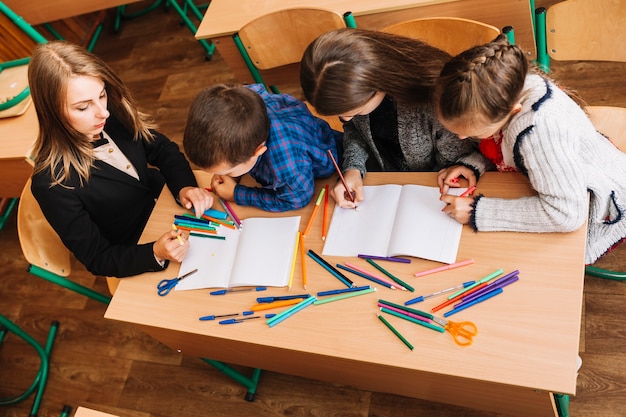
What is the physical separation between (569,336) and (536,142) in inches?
16.0

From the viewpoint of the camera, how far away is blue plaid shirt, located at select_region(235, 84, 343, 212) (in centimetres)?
142

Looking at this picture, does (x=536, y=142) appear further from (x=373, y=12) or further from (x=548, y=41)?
(x=373, y=12)

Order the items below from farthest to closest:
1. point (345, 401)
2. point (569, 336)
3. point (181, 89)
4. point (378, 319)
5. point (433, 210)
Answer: point (181, 89) → point (345, 401) → point (433, 210) → point (378, 319) → point (569, 336)

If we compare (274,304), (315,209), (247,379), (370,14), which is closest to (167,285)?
(274,304)

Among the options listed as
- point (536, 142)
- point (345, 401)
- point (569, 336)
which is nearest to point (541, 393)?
point (569, 336)

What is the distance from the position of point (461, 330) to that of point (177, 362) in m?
1.46

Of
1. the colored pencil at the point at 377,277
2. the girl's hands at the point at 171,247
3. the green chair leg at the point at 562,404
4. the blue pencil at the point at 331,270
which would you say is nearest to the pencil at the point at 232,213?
the girl's hands at the point at 171,247

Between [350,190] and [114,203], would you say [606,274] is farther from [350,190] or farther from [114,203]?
[114,203]

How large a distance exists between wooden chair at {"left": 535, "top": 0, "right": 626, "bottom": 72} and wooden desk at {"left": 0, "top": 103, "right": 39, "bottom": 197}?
1.87 m

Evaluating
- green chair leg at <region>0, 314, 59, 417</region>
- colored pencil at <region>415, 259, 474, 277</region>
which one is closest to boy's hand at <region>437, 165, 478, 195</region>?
colored pencil at <region>415, 259, 474, 277</region>

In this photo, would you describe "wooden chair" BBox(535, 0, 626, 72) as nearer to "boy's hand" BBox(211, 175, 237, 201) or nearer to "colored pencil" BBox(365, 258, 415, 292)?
"colored pencil" BBox(365, 258, 415, 292)

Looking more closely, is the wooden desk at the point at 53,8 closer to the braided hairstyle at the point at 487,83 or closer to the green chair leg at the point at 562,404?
the braided hairstyle at the point at 487,83

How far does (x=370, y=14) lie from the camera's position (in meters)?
1.94

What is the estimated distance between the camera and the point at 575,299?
110 cm
